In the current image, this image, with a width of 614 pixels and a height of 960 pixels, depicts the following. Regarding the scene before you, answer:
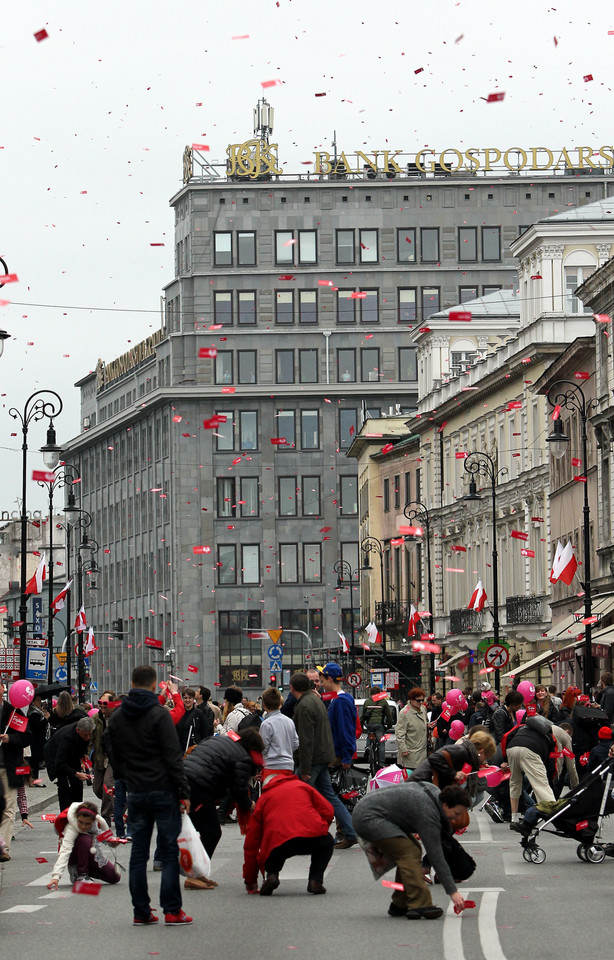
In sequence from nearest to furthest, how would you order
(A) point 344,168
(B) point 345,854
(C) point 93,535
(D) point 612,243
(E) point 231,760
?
(E) point 231,760 → (B) point 345,854 → (D) point 612,243 → (A) point 344,168 → (C) point 93,535

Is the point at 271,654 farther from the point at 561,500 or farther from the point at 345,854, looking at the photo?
the point at 345,854

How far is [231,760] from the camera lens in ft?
48.1

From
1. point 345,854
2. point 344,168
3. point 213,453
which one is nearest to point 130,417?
point 213,453

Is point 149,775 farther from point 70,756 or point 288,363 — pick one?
point 288,363

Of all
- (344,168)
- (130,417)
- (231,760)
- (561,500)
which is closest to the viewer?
(231,760)

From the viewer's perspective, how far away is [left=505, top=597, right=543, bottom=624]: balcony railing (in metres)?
62.6

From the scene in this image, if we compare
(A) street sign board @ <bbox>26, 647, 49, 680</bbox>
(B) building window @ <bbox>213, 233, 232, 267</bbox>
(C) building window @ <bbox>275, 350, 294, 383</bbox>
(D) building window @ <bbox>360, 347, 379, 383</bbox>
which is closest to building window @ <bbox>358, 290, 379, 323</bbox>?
(D) building window @ <bbox>360, 347, 379, 383</bbox>

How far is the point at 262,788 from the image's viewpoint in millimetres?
15180

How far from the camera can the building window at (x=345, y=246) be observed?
105812 millimetres

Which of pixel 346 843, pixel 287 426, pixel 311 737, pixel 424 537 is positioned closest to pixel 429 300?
pixel 287 426

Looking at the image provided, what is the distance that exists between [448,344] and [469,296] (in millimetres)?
22329

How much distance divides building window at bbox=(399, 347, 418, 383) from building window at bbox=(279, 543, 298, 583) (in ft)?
37.6

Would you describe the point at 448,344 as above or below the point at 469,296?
below

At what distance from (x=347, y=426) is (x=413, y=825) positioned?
9585 cm
